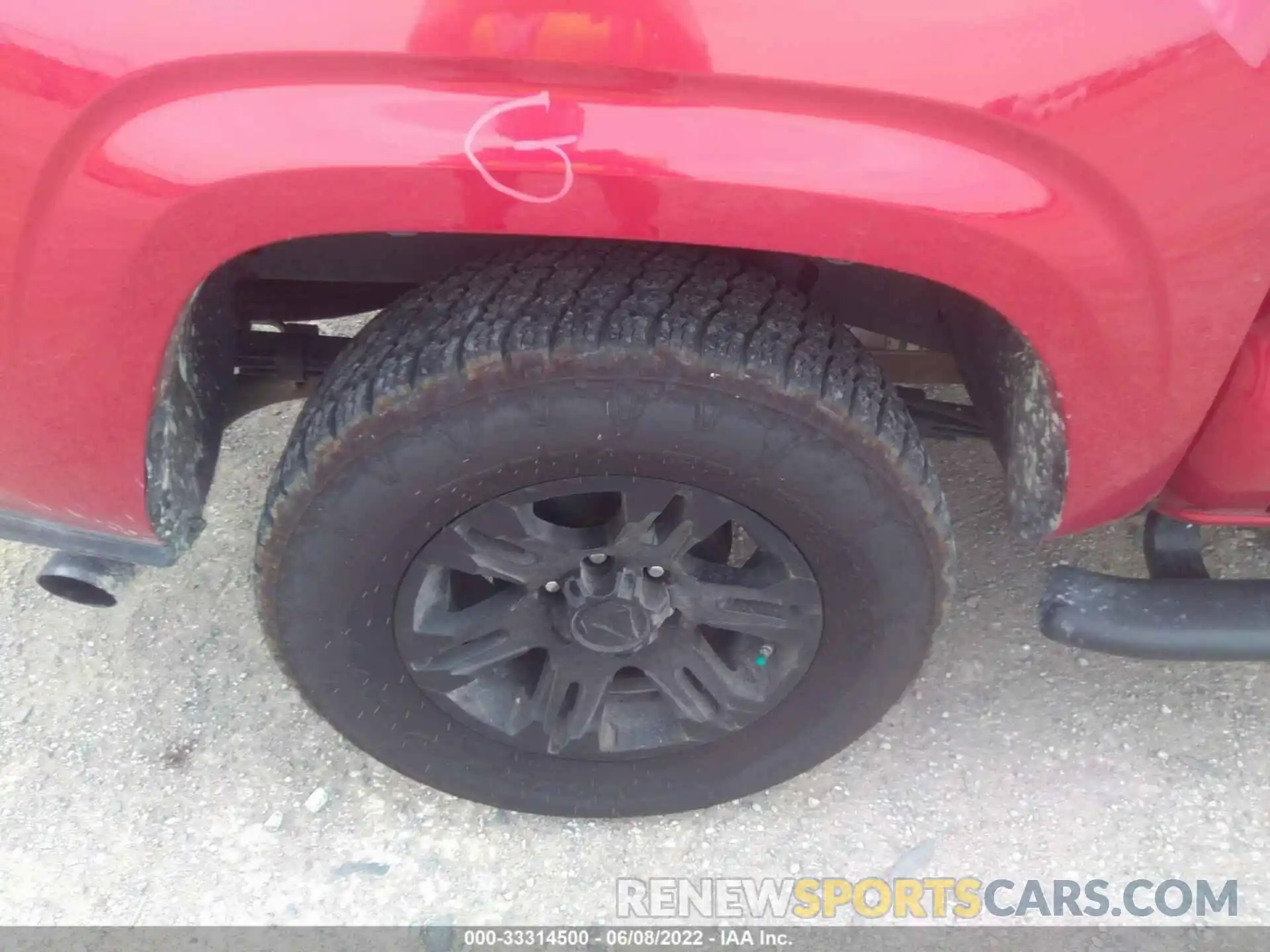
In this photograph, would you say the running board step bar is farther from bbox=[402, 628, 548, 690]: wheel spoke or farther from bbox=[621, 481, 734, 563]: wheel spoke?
bbox=[402, 628, 548, 690]: wheel spoke

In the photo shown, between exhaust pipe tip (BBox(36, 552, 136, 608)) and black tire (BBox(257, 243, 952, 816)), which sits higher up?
black tire (BBox(257, 243, 952, 816))

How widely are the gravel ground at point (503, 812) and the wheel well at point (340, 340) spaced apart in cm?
68

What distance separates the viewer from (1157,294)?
4.26 feet

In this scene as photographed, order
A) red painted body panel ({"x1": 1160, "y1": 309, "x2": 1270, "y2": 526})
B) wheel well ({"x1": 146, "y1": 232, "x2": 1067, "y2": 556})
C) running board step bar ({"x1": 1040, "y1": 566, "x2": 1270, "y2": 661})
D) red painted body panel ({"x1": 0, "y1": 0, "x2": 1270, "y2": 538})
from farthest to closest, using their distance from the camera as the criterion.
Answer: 1. running board step bar ({"x1": 1040, "y1": 566, "x2": 1270, "y2": 661})
2. wheel well ({"x1": 146, "y1": 232, "x2": 1067, "y2": 556})
3. red painted body panel ({"x1": 1160, "y1": 309, "x2": 1270, "y2": 526})
4. red painted body panel ({"x1": 0, "y1": 0, "x2": 1270, "y2": 538})

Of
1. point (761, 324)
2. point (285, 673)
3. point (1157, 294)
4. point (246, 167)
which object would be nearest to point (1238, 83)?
point (1157, 294)

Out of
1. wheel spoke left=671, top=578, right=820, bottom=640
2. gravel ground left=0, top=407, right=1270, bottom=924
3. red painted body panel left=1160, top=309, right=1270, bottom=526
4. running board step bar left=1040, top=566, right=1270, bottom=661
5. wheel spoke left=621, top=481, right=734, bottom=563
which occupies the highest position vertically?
red painted body panel left=1160, top=309, right=1270, bottom=526

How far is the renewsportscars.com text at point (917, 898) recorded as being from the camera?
1.88m

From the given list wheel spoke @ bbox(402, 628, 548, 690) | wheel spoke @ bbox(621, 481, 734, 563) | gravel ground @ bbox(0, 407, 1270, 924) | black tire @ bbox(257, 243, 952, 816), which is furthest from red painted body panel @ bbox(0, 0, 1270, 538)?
gravel ground @ bbox(0, 407, 1270, 924)

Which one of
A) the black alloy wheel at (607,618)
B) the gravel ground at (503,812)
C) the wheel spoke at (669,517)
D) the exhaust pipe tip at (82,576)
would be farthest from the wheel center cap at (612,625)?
the exhaust pipe tip at (82,576)

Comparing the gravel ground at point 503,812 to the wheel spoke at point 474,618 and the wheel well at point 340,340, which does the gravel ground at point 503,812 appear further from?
the wheel well at point 340,340

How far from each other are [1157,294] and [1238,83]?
0.26 meters

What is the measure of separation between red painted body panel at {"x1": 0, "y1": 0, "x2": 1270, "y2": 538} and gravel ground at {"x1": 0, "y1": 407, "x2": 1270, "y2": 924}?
3.72 feet

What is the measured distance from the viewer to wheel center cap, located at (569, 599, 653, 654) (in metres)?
1.69

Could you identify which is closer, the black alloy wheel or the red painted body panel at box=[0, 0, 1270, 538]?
the red painted body panel at box=[0, 0, 1270, 538]
